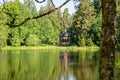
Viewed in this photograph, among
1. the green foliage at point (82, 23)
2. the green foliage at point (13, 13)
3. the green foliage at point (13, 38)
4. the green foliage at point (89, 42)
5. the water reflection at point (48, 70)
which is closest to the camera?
the green foliage at point (13, 13)

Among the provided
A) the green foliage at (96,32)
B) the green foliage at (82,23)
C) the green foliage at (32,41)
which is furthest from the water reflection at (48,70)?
the green foliage at (82,23)

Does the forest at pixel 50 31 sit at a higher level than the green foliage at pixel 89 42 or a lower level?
higher

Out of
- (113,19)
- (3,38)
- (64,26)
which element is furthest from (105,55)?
(64,26)

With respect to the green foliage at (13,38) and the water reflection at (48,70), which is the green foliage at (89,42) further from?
the water reflection at (48,70)

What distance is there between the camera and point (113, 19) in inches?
144

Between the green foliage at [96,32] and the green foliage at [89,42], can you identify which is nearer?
the green foliage at [96,32]

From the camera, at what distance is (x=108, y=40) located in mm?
3646

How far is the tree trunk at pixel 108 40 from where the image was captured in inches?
143

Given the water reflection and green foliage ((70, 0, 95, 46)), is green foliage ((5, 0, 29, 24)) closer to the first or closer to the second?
the water reflection

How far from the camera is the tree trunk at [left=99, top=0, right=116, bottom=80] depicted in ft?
11.9

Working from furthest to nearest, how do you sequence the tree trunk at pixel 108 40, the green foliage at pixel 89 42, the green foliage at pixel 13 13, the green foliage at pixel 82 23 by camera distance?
the green foliage at pixel 82 23 → the green foliage at pixel 89 42 → the green foliage at pixel 13 13 → the tree trunk at pixel 108 40

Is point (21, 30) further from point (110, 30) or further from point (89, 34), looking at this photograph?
point (110, 30)

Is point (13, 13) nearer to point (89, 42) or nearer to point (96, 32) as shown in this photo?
point (89, 42)

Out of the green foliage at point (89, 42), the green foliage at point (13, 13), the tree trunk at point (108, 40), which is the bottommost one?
the green foliage at point (89, 42)
